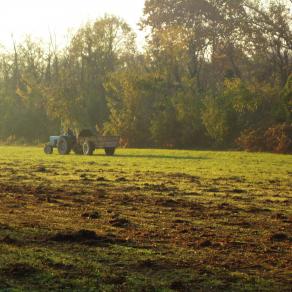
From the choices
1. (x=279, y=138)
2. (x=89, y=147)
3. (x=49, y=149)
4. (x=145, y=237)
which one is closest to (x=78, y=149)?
(x=89, y=147)

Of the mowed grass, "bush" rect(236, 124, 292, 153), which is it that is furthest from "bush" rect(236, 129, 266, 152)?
the mowed grass

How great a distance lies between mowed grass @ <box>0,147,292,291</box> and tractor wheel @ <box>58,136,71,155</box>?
20396 millimetres

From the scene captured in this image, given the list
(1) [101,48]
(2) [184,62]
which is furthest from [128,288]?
(1) [101,48]

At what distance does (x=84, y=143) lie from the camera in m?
38.1

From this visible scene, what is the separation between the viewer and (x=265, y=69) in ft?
180

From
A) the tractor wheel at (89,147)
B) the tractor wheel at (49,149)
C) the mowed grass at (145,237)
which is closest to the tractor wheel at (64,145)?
the tractor wheel at (49,149)

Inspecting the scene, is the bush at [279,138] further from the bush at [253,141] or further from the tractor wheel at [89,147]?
the tractor wheel at [89,147]

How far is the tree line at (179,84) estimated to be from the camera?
4756cm

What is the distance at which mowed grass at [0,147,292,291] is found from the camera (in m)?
7.00

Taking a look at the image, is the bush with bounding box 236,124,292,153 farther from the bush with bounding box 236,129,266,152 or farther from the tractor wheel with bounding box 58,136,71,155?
the tractor wheel with bounding box 58,136,71,155

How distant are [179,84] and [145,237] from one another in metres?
46.2

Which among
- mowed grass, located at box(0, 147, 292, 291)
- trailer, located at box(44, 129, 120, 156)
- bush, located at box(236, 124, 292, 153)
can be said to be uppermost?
bush, located at box(236, 124, 292, 153)

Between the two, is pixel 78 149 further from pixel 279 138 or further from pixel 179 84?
pixel 179 84

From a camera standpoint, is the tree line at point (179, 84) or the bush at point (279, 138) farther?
the tree line at point (179, 84)
